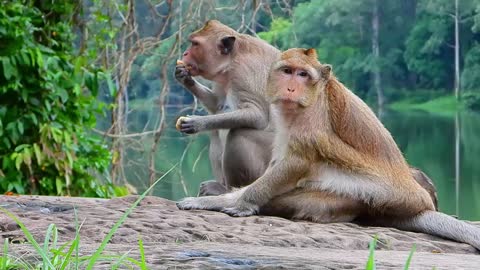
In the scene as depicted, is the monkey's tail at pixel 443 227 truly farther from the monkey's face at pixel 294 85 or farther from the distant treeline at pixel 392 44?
the distant treeline at pixel 392 44

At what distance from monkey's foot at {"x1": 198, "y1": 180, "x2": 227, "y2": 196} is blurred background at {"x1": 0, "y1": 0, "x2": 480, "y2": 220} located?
A: 0.48m

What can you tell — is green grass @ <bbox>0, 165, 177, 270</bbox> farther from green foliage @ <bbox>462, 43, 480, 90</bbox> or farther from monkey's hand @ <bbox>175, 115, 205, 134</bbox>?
green foliage @ <bbox>462, 43, 480, 90</bbox>

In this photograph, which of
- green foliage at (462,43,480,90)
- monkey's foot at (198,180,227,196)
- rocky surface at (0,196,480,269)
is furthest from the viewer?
green foliage at (462,43,480,90)

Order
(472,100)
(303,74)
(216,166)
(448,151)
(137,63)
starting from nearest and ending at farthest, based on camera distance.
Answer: (303,74) < (216,166) < (137,63) < (472,100) < (448,151)

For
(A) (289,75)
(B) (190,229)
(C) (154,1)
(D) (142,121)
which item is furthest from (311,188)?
(D) (142,121)

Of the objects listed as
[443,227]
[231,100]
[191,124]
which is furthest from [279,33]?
[443,227]

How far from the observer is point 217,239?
442 centimetres

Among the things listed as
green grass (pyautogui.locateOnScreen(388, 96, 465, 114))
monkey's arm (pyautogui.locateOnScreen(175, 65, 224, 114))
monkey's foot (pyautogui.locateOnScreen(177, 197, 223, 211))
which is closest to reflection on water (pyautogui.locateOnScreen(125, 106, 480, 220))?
green grass (pyautogui.locateOnScreen(388, 96, 465, 114))

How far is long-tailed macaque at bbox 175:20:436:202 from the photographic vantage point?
242 inches

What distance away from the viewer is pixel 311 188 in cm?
524

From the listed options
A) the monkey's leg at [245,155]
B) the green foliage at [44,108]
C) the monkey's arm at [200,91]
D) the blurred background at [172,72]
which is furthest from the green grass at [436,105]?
the monkey's leg at [245,155]

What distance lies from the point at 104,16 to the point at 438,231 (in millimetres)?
5403

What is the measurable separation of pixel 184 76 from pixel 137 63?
15.3ft

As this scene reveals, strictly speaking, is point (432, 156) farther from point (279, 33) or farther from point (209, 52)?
point (209, 52)
